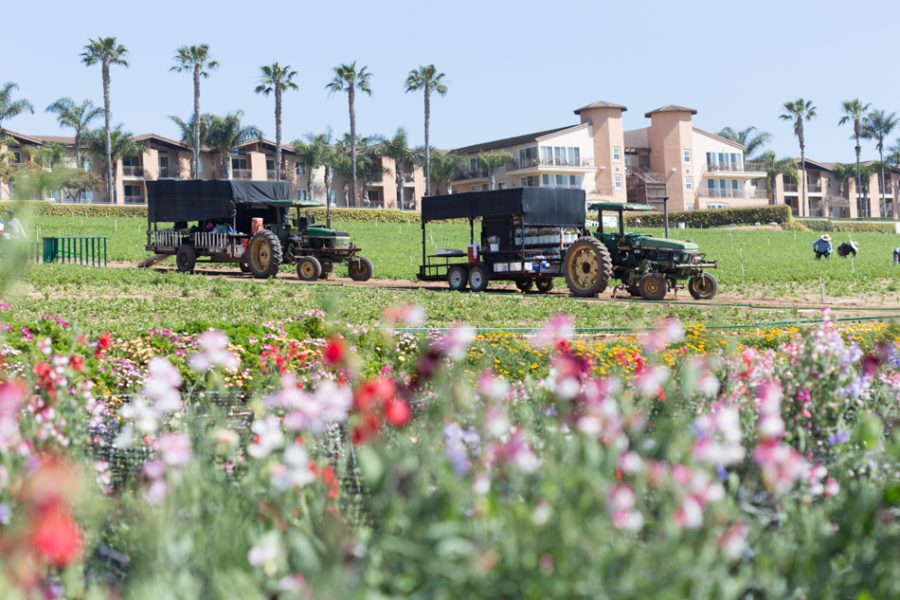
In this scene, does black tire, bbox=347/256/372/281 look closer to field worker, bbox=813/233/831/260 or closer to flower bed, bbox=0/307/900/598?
field worker, bbox=813/233/831/260

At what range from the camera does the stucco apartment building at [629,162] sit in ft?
270

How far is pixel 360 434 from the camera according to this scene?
9.80 ft

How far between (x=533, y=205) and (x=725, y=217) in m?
49.4

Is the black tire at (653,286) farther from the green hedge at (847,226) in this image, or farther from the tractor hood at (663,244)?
the green hedge at (847,226)

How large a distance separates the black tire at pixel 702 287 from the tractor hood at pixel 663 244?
674mm

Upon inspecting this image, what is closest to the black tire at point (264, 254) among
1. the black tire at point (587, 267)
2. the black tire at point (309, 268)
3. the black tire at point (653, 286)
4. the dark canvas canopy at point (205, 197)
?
the black tire at point (309, 268)

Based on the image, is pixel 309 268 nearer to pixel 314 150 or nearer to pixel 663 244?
pixel 663 244

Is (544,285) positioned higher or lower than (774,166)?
lower

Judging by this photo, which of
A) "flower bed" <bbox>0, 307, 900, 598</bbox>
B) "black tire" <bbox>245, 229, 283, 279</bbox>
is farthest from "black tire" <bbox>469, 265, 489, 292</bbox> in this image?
"flower bed" <bbox>0, 307, 900, 598</bbox>

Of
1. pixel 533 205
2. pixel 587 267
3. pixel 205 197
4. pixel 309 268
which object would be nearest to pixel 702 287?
pixel 587 267

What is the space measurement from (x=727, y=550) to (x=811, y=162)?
110692 mm

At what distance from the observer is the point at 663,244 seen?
2227cm

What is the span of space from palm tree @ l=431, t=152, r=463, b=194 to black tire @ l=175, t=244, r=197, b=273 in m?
56.9

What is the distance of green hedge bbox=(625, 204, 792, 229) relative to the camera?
6650cm
